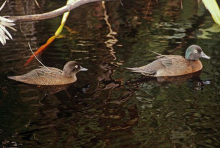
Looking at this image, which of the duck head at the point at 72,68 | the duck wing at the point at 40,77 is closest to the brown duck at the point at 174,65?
the duck head at the point at 72,68

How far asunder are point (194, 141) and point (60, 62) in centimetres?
420

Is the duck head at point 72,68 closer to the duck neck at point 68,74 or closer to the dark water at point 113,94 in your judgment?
the duck neck at point 68,74

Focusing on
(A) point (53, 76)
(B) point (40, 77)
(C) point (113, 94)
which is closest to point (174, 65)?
(C) point (113, 94)

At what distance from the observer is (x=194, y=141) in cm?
539

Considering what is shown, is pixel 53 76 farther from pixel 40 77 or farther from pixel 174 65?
pixel 174 65

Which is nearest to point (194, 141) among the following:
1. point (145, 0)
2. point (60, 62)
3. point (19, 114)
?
point (19, 114)

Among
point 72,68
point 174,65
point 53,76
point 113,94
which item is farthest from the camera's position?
point 174,65

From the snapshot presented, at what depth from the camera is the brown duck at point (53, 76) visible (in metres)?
7.80

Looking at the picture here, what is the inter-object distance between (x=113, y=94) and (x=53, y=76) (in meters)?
1.40

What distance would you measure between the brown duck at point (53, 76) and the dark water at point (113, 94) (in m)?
0.16

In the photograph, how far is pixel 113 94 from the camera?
7090 millimetres

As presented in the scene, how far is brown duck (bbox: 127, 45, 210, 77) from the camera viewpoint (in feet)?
27.0

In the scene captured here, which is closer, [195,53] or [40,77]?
[40,77]

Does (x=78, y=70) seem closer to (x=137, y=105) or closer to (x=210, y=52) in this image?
(x=137, y=105)
